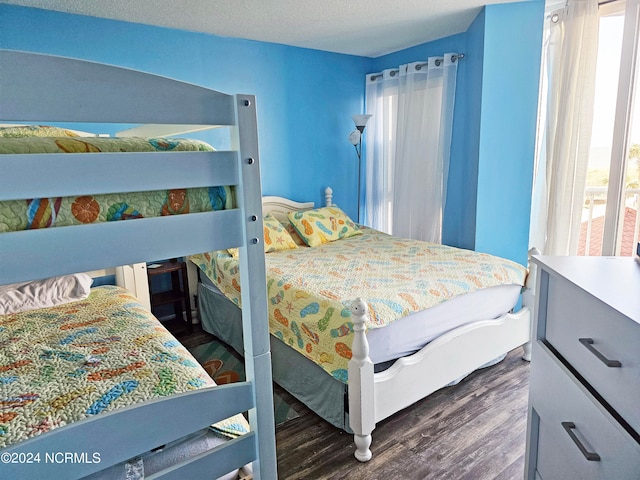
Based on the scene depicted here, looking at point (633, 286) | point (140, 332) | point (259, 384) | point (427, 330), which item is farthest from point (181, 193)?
point (427, 330)

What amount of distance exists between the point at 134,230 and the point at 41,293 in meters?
1.60

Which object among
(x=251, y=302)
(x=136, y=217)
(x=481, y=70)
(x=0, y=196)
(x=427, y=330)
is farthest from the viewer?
(x=481, y=70)

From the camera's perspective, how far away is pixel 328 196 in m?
3.98

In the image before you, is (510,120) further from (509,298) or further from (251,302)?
(251,302)

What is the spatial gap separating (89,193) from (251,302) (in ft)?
1.54

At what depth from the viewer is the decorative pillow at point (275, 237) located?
312 cm

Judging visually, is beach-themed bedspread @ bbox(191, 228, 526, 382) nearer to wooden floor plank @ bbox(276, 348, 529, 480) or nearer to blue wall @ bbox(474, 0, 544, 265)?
wooden floor plank @ bbox(276, 348, 529, 480)

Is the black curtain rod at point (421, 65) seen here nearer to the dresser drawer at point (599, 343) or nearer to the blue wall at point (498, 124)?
the blue wall at point (498, 124)

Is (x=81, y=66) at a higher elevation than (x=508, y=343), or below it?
higher

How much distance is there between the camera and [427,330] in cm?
202

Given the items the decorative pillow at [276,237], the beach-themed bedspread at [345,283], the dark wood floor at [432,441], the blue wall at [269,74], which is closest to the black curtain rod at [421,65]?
the blue wall at [269,74]

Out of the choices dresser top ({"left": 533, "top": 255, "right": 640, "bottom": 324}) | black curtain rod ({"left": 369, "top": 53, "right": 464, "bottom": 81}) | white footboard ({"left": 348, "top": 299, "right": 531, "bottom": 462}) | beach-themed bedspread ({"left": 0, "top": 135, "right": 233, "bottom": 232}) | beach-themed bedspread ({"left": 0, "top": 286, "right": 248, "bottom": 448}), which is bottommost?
white footboard ({"left": 348, "top": 299, "right": 531, "bottom": 462})

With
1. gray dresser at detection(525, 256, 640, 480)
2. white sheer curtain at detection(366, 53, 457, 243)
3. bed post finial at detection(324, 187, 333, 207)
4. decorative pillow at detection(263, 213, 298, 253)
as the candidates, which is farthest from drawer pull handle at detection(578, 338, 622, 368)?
bed post finial at detection(324, 187, 333, 207)

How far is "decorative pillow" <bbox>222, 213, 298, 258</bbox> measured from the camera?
10.3 feet
